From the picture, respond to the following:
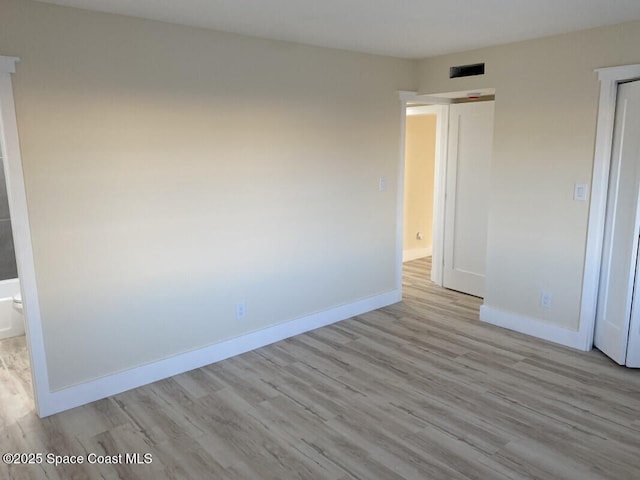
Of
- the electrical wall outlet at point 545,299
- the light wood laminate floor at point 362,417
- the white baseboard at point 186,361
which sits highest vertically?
the electrical wall outlet at point 545,299

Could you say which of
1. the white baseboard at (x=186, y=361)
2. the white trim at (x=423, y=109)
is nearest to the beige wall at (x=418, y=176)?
the white trim at (x=423, y=109)

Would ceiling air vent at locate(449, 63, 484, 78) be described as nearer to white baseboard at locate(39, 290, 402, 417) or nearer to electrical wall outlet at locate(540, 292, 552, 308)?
electrical wall outlet at locate(540, 292, 552, 308)

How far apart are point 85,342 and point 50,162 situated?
1.10 m

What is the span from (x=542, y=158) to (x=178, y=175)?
2750 mm

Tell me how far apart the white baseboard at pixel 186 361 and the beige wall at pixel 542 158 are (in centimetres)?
137

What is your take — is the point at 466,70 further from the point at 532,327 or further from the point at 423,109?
the point at 532,327

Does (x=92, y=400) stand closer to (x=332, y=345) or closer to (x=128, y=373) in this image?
(x=128, y=373)

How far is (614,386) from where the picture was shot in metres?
3.18

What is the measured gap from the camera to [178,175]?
3.23 metres

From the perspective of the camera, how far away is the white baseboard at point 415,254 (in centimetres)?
656

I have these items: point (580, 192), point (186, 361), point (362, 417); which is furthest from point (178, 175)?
point (580, 192)

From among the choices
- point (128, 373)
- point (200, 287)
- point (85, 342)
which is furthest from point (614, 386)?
point (85, 342)

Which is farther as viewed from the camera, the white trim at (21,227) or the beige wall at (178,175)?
the beige wall at (178,175)

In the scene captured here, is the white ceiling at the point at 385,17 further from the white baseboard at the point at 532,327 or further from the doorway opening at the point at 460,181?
the white baseboard at the point at 532,327
